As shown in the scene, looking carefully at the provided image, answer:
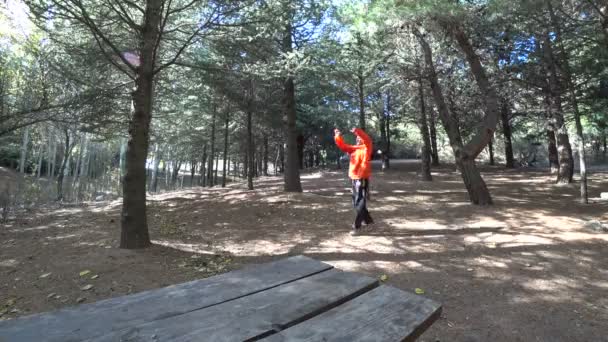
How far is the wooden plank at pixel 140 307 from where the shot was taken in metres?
1.49

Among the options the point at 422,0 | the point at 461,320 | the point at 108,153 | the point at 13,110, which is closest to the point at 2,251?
the point at 13,110

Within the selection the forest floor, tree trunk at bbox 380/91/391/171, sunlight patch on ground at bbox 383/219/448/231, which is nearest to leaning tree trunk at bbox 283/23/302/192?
the forest floor

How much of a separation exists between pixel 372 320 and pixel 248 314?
0.57 m

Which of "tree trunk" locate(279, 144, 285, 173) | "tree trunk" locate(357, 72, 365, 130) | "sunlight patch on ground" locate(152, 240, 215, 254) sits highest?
"tree trunk" locate(357, 72, 365, 130)

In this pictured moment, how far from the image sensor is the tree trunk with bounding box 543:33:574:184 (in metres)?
10.7

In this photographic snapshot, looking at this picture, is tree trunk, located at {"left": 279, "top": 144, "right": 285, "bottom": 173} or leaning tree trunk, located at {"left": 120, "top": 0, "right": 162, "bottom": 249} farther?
tree trunk, located at {"left": 279, "top": 144, "right": 285, "bottom": 173}

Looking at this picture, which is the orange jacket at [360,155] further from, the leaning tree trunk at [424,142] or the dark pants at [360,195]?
the leaning tree trunk at [424,142]

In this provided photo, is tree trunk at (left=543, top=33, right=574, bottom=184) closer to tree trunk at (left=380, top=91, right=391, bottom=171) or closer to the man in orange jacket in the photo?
the man in orange jacket

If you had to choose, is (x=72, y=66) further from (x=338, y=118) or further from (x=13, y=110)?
(x=338, y=118)

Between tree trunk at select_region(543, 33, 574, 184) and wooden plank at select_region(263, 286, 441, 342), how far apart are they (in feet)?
35.9

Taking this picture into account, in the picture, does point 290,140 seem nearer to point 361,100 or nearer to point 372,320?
point 361,100

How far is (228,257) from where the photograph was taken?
6172mm

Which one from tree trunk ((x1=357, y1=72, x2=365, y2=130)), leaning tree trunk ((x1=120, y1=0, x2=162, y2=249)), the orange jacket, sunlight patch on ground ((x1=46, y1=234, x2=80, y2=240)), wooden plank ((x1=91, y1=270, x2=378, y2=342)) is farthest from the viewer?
tree trunk ((x1=357, y1=72, x2=365, y2=130))

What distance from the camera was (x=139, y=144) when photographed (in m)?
5.95
